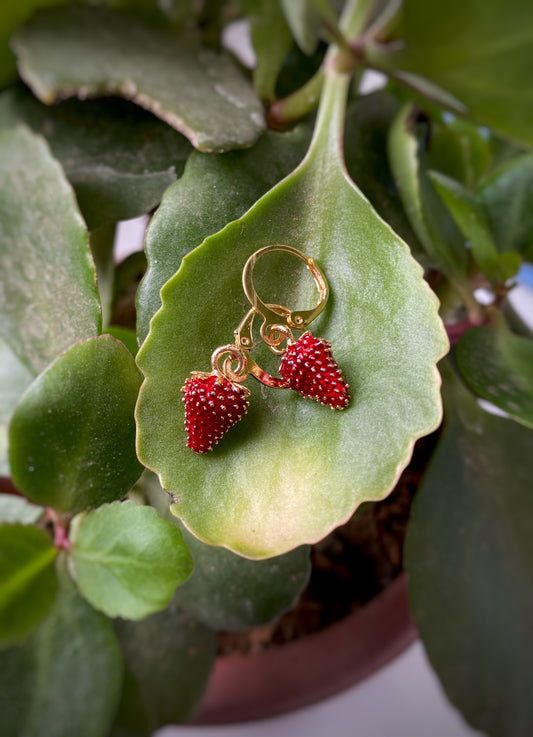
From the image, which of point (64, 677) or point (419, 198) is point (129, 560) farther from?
point (419, 198)

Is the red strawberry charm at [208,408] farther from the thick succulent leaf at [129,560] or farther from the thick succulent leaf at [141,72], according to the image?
the thick succulent leaf at [141,72]

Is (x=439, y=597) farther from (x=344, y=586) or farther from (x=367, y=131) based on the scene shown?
(x=367, y=131)

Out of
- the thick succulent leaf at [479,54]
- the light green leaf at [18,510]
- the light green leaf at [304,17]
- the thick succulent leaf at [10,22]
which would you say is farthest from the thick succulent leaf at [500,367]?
the thick succulent leaf at [10,22]

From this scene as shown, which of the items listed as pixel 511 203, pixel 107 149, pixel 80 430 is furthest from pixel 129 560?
pixel 511 203

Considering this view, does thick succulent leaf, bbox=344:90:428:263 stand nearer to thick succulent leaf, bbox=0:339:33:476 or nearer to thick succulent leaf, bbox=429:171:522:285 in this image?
thick succulent leaf, bbox=429:171:522:285

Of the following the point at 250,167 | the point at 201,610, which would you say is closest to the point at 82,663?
the point at 201,610
